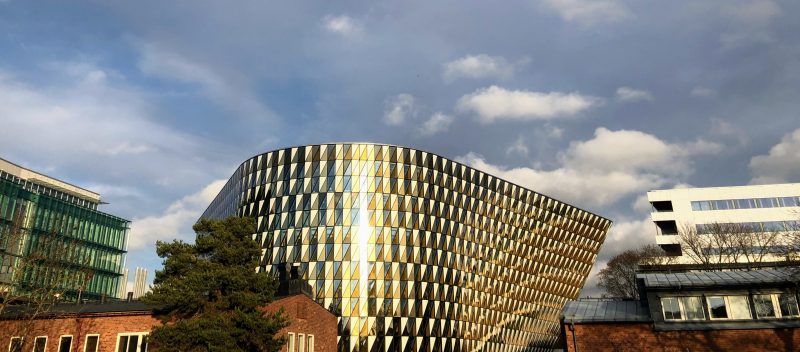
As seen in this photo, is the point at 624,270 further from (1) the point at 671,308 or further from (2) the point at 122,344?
(2) the point at 122,344

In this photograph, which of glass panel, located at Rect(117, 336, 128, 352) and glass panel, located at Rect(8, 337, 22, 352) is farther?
glass panel, located at Rect(117, 336, 128, 352)

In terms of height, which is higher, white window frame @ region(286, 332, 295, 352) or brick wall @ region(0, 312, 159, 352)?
brick wall @ region(0, 312, 159, 352)

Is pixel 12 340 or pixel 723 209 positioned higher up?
pixel 723 209

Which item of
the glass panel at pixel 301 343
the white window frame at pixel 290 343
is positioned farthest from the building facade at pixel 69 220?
the white window frame at pixel 290 343

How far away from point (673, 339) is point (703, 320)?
2270 millimetres

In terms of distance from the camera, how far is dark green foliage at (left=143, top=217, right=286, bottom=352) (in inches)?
1054

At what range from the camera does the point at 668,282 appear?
3275 centimetres

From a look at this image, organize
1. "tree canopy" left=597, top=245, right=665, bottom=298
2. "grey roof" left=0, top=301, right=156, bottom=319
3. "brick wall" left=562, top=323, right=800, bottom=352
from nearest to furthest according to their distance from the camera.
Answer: "grey roof" left=0, top=301, right=156, bottom=319 < "brick wall" left=562, top=323, right=800, bottom=352 < "tree canopy" left=597, top=245, right=665, bottom=298

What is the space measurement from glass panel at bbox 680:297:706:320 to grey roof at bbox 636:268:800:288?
36.1 inches

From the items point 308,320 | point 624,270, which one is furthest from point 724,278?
point 624,270

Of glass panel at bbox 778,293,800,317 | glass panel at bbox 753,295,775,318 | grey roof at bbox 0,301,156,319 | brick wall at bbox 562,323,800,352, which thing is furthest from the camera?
glass panel at bbox 753,295,775,318

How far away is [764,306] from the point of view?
31.1 metres

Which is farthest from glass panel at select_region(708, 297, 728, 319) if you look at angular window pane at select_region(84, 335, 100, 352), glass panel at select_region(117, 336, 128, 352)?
angular window pane at select_region(84, 335, 100, 352)

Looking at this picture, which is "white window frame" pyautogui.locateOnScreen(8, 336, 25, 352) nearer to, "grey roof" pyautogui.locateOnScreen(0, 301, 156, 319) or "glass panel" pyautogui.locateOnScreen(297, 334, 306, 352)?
"grey roof" pyautogui.locateOnScreen(0, 301, 156, 319)
